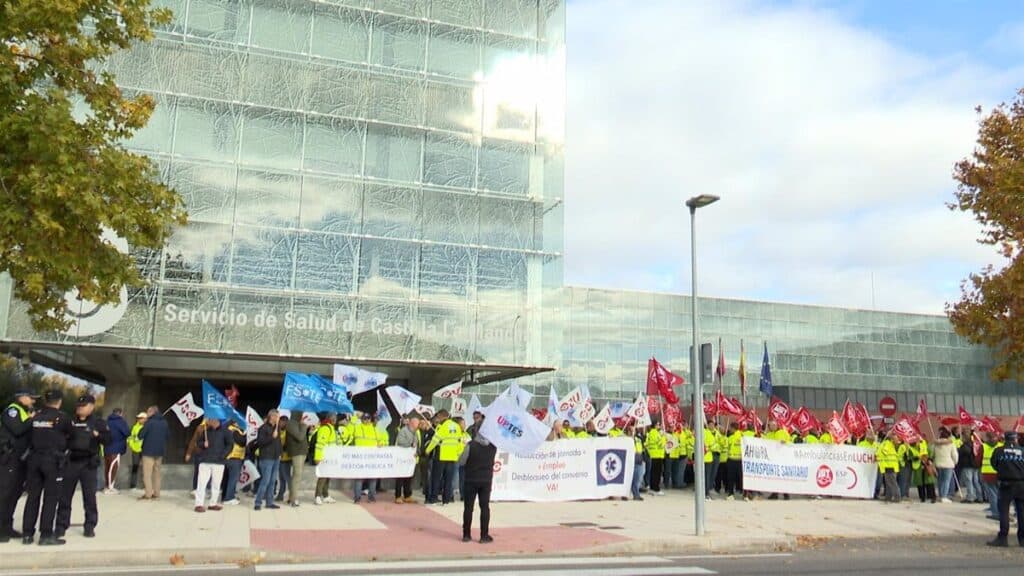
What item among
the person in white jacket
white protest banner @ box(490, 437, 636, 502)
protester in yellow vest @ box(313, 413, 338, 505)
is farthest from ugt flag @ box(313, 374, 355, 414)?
the person in white jacket

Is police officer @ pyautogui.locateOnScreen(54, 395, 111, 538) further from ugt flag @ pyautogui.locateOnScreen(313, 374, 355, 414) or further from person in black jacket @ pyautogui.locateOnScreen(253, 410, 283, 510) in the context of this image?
ugt flag @ pyautogui.locateOnScreen(313, 374, 355, 414)

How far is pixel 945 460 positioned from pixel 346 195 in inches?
709

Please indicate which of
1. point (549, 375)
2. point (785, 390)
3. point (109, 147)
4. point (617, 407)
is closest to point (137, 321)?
point (109, 147)

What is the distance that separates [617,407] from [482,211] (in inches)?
298

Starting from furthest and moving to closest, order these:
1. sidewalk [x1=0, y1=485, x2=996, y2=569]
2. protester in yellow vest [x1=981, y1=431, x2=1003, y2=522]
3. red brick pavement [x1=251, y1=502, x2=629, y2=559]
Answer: protester in yellow vest [x1=981, y1=431, x2=1003, y2=522]
red brick pavement [x1=251, y1=502, x2=629, y2=559]
sidewalk [x1=0, y1=485, x2=996, y2=569]

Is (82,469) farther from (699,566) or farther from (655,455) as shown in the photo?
(655,455)

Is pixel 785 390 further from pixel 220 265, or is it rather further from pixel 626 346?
pixel 220 265

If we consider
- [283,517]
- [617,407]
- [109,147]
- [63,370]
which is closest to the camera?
[109,147]

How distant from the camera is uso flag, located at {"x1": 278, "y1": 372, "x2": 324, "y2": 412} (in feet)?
56.2

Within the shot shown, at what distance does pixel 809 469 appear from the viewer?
65.5 ft

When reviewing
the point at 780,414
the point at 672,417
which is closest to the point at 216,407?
the point at 672,417

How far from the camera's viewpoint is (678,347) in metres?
62.4

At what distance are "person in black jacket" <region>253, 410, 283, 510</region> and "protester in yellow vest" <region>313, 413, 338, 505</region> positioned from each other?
1.06 m

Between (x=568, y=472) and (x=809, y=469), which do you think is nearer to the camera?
(x=568, y=472)
